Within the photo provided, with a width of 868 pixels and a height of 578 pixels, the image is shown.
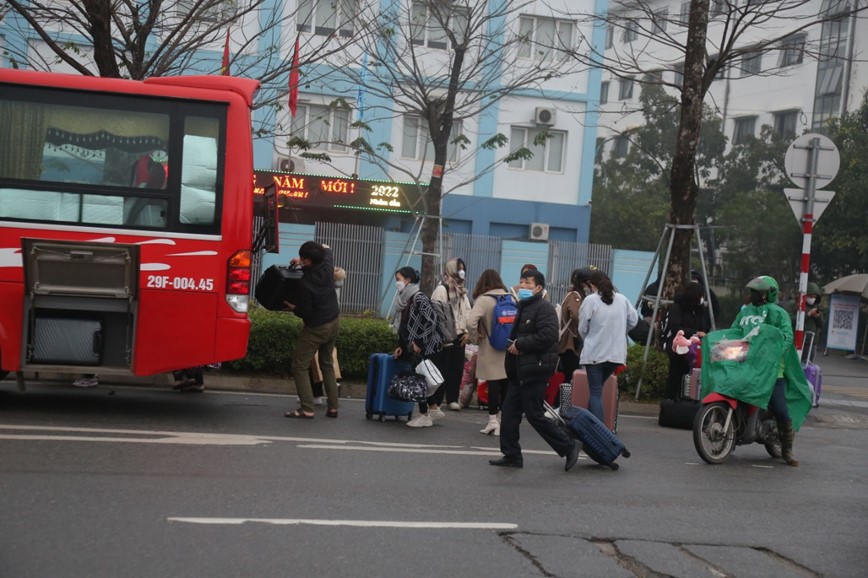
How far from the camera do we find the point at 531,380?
9.70m

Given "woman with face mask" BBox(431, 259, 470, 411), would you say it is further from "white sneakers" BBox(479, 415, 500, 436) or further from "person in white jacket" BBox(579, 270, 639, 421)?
"person in white jacket" BBox(579, 270, 639, 421)

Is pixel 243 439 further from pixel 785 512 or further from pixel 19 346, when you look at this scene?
pixel 785 512

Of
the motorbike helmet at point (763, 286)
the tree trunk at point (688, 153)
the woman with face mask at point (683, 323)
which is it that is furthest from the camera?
the tree trunk at point (688, 153)

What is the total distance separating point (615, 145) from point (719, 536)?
2213 inches

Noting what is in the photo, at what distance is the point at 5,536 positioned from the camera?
6.07m

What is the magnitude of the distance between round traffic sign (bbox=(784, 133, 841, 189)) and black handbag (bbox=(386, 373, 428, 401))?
22.2 ft

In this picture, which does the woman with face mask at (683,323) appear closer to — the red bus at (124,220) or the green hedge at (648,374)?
the green hedge at (648,374)

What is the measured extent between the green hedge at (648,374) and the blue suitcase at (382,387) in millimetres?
4402

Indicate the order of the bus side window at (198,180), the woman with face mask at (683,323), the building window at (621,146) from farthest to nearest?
the building window at (621,146) < the woman with face mask at (683,323) < the bus side window at (198,180)

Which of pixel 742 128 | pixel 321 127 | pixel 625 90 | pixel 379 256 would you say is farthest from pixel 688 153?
pixel 625 90

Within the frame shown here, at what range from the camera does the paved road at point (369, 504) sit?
6.12 m

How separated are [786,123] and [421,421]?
42819 mm

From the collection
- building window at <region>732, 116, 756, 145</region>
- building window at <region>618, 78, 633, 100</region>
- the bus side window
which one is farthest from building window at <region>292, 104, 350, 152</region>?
building window at <region>618, 78, 633, 100</region>

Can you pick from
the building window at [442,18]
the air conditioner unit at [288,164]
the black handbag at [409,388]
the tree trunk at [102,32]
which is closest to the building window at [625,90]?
the air conditioner unit at [288,164]
